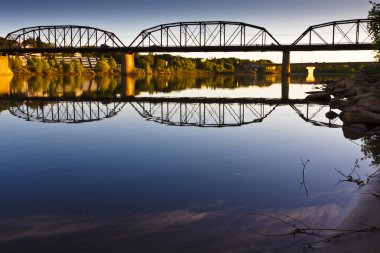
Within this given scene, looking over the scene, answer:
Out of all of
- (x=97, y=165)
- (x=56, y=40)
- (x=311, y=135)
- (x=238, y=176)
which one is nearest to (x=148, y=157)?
(x=97, y=165)

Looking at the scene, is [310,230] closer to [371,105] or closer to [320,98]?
[371,105]

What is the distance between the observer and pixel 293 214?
8.91m

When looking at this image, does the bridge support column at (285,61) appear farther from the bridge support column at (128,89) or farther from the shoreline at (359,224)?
the shoreline at (359,224)

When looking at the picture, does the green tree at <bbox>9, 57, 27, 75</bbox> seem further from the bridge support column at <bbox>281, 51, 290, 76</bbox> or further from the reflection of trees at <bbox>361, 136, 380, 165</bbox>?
the reflection of trees at <bbox>361, 136, 380, 165</bbox>

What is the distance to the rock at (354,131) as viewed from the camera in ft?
65.7

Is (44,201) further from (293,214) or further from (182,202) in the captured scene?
(293,214)

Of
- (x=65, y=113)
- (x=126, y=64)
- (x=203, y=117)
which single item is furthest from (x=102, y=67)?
(x=203, y=117)

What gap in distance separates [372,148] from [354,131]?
5.00m

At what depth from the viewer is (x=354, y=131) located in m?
21.4

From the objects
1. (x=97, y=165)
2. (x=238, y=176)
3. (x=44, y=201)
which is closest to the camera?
(x=44, y=201)

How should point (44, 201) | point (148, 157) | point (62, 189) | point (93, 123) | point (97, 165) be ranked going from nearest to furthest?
point (44, 201)
point (62, 189)
point (97, 165)
point (148, 157)
point (93, 123)

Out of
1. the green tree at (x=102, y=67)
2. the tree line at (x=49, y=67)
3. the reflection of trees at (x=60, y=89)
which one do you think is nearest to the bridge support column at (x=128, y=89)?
the reflection of trees at (x=60, y=89)

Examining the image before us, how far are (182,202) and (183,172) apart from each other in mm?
3028

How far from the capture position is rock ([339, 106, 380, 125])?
2142cm
